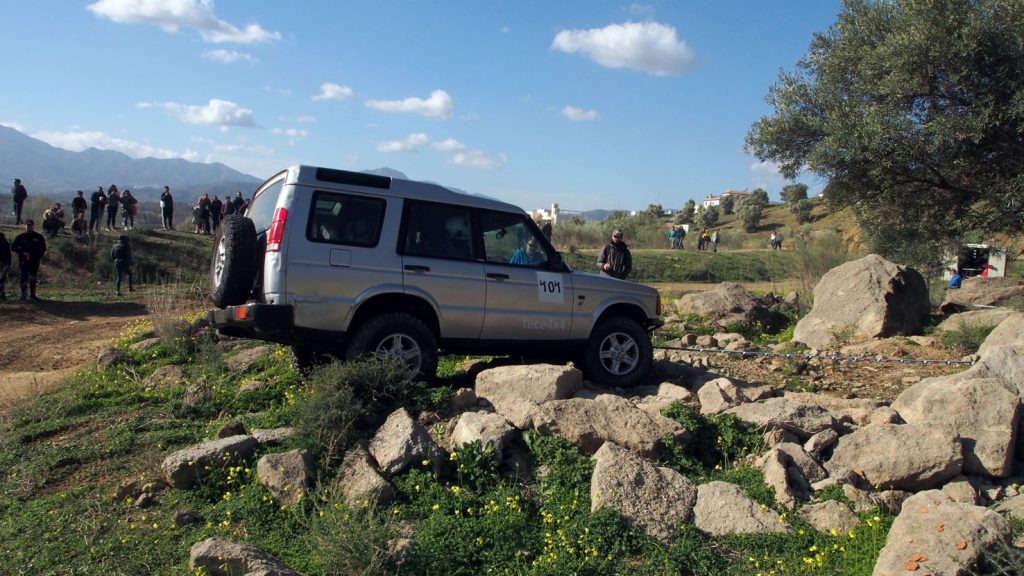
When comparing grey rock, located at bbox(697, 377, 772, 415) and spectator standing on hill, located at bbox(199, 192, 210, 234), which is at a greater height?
spectator standing on hill, located at bbox(199, 192, 210, 234)

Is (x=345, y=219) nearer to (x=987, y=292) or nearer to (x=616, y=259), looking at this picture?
(x=616, y=259)

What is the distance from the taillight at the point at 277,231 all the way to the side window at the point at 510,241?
79.1 inches

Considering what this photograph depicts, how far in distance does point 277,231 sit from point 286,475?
2269 mm

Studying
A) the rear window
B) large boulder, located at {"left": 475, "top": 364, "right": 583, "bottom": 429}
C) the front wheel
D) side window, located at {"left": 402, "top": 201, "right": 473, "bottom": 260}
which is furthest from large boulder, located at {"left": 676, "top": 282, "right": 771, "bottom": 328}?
the rear window

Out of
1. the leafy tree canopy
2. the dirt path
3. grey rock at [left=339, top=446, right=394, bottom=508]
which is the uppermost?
the leafy tree canopy

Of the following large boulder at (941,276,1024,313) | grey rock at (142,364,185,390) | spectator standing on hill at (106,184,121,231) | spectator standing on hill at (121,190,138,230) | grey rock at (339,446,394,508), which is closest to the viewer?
grey rock at (339,446,394,508)

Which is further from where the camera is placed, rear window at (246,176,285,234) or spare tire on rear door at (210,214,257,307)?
rear window at (246,176,285,234)

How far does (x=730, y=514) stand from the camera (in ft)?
16.5

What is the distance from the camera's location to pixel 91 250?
23.0 meters

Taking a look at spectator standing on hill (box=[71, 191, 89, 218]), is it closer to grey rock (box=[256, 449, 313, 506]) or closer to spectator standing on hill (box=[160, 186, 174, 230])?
spectator standing on hill (box=[160, 186, 174, 230])

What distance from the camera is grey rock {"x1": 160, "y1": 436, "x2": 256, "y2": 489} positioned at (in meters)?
5.70

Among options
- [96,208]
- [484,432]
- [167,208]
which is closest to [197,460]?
[484,432]

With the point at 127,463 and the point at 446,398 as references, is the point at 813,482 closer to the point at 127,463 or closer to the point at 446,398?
the point at 446,398

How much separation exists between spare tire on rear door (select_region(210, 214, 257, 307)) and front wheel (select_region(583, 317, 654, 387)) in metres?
3.62
